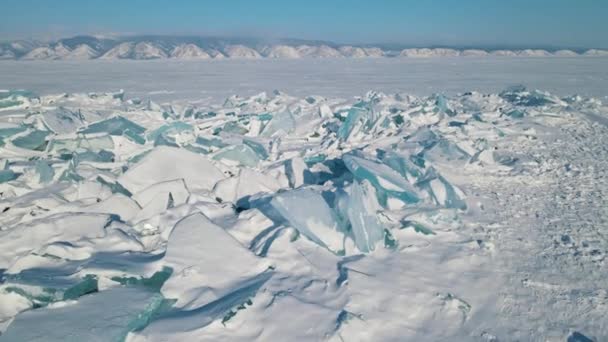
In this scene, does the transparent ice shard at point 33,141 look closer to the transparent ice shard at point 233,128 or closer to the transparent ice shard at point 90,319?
the transparent ice shard at point 233,128

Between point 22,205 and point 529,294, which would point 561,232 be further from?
point 22,205

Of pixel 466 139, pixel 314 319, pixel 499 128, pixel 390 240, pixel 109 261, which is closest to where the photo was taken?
pixel 314 319

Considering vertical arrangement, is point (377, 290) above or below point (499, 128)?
below

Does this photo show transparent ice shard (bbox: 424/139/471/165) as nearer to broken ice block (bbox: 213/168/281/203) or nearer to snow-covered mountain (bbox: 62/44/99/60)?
broken ice block (bbox: 213/168/281/203)

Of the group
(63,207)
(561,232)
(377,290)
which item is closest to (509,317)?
(377,290)

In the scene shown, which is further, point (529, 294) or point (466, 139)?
point (466, 139)

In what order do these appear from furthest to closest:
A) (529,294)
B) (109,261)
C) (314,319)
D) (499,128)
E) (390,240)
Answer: (499,128) < (390,240) < (109,261) < (529,294) < (314,319)

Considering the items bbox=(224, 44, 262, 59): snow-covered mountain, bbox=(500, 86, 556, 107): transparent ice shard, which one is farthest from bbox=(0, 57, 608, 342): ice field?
bbox=(224, 44, 262, 59): snow-covered mountain
